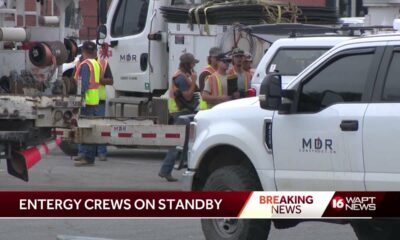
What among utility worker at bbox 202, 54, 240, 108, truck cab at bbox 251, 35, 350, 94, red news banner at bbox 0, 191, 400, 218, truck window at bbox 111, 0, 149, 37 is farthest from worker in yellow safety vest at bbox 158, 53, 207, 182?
red news banner at bbox 0, 191, 400, 218

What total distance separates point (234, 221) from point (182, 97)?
618cm

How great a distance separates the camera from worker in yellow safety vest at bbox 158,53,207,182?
15.1m

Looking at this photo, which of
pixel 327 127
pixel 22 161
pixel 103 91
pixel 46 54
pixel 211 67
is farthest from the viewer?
pixel 103 91

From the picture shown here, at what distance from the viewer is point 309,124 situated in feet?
28.1

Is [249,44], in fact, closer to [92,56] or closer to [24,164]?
[92,56]

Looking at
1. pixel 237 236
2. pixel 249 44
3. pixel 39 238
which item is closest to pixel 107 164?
pixel 249 44

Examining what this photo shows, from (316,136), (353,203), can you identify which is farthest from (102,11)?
(353,203)

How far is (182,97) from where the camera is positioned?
49.8ft

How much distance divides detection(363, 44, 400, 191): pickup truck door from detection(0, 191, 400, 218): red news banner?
18 cm

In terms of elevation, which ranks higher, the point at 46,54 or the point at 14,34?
the point at 14,34

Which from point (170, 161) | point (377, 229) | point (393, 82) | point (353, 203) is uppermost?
point (393, 82)

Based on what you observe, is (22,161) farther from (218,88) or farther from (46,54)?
(218,88)

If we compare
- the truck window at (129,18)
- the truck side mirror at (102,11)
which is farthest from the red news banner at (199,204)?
the truck side mirror at (102,11)

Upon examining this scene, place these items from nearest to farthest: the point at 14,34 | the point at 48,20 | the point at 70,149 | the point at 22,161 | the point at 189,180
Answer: the point at 189,180, the point at 22,161, the point at 14,34, the point at 48,20, the point at 70,149
